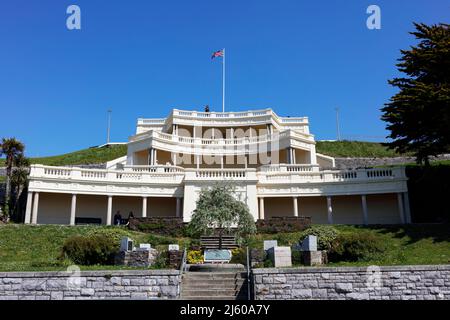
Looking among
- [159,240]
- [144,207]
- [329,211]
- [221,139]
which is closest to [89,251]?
[159,240]

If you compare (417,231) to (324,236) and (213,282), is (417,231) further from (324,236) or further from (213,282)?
(213,282)

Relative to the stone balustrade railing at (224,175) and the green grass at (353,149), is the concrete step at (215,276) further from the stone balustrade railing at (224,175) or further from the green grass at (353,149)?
the green grass at (353,149)

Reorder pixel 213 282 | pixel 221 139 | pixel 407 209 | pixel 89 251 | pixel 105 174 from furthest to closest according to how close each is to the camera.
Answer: pixel 221 139
pixel 105 174
pixel 407 209
pixel 89 251
pixel 213 282

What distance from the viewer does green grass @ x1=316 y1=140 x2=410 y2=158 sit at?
167 feet

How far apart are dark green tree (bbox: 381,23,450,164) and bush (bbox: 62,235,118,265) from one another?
19756 millimetres

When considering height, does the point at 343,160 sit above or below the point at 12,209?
above

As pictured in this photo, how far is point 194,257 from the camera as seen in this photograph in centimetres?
1938

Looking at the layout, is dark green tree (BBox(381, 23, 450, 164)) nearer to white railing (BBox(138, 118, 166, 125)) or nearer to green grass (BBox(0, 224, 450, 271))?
green grass (BBox(0, 224, 450, 271))

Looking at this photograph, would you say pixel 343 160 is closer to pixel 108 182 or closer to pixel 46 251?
pixel 108 182

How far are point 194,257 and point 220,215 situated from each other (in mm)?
2999

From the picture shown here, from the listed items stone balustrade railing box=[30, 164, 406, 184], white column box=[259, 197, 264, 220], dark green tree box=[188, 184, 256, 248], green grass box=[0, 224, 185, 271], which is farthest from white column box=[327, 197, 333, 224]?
green grass box=[0, 224, 185, 271]

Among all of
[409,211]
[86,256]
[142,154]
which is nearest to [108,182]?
[142,154]

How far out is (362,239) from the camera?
1795 centimetres

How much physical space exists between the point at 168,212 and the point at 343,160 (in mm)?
23070
